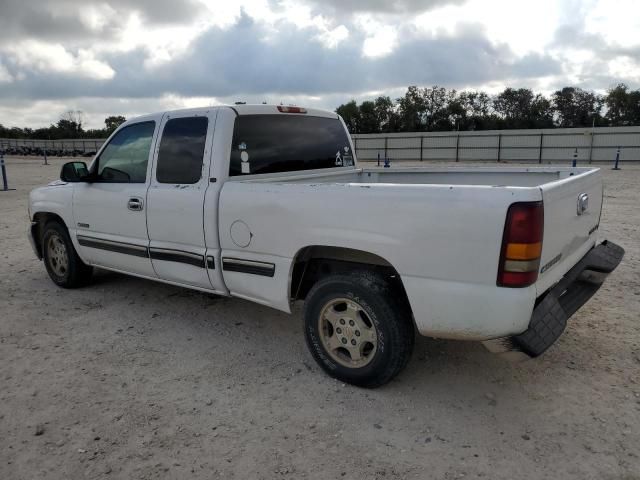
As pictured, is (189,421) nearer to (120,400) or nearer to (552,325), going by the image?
(120,400)

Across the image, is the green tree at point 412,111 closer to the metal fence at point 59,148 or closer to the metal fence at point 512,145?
the metal fence at point 512,145

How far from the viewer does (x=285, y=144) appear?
4.39 m

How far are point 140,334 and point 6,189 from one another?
16462 mm

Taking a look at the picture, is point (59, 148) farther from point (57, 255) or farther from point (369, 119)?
point (57, 255)

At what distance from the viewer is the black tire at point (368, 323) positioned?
10.2 feet

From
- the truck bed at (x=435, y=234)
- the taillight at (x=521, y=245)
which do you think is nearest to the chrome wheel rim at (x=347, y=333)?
the truck bed at (x=435, y=234)

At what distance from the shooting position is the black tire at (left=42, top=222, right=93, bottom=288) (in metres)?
5.45

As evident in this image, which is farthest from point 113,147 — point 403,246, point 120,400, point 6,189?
point 6,189

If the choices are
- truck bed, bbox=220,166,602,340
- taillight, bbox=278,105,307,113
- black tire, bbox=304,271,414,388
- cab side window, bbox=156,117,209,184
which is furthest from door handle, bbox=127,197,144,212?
black tire, bbox=304,271,414,388

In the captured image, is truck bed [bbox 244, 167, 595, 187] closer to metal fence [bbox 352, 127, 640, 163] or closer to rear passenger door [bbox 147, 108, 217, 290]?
rear passenger door [bbox 147, 108, 217, 290]

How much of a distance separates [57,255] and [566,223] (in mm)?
5213

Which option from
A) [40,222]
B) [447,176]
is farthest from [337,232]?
[40,222]

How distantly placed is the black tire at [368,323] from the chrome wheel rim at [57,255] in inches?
135

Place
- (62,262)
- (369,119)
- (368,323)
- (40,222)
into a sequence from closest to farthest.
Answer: (368,323) < (62,262) < (40,222) < (369,119)
